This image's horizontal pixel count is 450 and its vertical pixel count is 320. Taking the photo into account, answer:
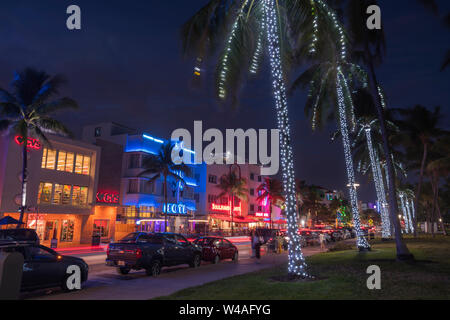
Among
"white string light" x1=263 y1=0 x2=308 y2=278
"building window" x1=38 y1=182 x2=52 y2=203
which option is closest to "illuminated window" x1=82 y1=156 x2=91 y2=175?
"building window" x1=38 y1=182 x2=52 y2=203

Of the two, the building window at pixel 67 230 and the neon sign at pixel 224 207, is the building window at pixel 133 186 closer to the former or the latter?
the building window at pixel 67 230

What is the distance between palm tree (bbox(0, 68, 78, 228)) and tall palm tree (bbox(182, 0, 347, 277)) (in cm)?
1744

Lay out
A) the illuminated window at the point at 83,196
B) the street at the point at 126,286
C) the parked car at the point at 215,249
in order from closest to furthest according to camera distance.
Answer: the street at the point at 126,286, the parked car at the point at 215,249, the illuminated window at the point at 83,196

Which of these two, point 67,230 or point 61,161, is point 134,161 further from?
point 67,230

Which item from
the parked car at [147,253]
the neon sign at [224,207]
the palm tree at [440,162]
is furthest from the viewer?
the neon sign at [224,207]

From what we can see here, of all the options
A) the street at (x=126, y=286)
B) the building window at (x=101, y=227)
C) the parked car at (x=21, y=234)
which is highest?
the building window at (x=101, y=227)

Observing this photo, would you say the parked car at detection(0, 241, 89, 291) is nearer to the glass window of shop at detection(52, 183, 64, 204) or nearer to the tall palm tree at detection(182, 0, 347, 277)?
the tall palm tree at detection(182, 0, 347, 277)

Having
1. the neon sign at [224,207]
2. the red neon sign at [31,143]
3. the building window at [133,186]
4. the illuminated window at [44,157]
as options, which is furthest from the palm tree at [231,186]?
the red neon sign at [31,143]

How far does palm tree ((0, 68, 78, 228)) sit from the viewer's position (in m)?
25.3

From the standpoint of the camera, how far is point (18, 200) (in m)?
28.6

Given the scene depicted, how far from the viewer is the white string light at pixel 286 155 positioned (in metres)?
11.4

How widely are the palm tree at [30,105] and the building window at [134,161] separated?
61.4ft
